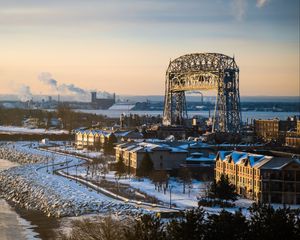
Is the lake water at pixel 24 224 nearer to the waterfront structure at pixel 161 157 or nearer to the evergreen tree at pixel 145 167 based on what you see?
the evergreen tree at pixel 145 167

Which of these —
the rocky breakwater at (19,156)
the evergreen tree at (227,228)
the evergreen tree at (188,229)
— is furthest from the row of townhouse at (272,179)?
the rocky breakwater at (19,156)

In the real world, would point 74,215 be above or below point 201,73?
below

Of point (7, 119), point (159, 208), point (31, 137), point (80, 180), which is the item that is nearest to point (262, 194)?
point (159, 208)

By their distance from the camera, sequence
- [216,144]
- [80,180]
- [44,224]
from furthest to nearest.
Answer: [216,144], [80,180], [44,224]

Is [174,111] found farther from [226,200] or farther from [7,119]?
[7,119]

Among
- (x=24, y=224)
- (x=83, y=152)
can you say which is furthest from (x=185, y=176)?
(x=83, y=152)

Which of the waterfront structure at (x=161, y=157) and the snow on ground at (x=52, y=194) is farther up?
the waterfront structure at (x=161, y=157)

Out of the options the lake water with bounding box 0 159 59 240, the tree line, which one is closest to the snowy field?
the lake water with bounding box 0 159 59 240
